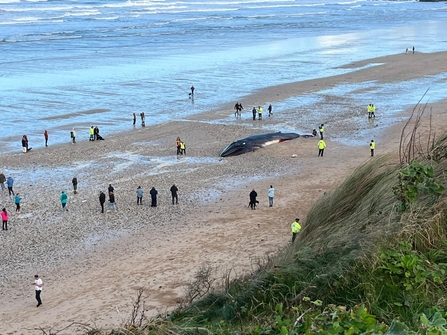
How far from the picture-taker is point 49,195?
22953 mm

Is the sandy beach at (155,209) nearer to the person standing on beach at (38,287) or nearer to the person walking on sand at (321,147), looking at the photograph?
the person standing on beach at (38,287)

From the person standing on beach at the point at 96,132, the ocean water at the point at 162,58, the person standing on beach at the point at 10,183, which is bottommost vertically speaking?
the person standing on beach at the point at 10,183

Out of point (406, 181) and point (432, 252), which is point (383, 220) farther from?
point (432, 252)

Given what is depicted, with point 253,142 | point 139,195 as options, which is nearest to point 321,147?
point 253,142

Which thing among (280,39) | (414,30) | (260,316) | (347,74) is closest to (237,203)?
(260,316)

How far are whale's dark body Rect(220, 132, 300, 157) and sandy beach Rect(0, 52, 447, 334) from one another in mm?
450

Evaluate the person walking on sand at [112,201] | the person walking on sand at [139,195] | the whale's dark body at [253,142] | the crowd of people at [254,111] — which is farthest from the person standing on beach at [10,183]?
the crowd of people at [254,111]

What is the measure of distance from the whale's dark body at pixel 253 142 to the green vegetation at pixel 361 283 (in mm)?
18637

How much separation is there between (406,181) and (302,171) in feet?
57.5

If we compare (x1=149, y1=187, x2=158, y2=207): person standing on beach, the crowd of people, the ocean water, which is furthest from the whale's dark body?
the ocean water

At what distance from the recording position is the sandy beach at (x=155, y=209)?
14695mm

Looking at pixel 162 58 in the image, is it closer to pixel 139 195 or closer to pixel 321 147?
pixel 321 147

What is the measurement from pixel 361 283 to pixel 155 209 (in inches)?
588

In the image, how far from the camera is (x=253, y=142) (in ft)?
94.8
